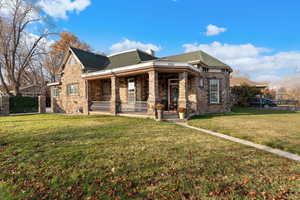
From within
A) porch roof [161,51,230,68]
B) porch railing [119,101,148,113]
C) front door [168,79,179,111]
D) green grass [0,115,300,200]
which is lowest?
green grass [0,115,300,200]

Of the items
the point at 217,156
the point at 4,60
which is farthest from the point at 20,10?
the point at 217,156

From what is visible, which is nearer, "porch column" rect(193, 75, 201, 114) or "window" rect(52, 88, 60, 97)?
"porch column" rect(193, 75, 201, 114)

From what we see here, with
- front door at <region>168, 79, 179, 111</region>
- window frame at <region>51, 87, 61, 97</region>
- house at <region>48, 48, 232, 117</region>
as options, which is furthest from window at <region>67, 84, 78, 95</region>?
front door at <region>168, 79, 179, 111</region>

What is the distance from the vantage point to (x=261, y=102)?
62.5 feet

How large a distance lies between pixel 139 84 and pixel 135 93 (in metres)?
0.88

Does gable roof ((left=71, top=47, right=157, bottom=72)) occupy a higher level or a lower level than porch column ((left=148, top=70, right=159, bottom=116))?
higher

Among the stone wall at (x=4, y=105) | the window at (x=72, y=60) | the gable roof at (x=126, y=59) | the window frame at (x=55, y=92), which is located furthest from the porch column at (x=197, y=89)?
the stone wall at (x=4, y=105)

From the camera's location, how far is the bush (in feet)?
54.6

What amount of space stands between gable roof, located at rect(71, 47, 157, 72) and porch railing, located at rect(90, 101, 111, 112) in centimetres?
336

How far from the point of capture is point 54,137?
557cm

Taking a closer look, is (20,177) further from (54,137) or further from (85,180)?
(54,137)

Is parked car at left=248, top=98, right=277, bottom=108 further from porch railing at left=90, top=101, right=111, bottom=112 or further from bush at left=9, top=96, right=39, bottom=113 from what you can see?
bush at left=9, top=96, right=39, bottom=113

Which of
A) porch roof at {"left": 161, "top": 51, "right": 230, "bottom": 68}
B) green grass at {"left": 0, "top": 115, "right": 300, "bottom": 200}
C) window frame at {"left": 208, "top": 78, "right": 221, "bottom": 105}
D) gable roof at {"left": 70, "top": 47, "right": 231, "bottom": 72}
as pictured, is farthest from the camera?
gable roof at {"left": 70, "top": 47, "right": 231, "bottom": 72}

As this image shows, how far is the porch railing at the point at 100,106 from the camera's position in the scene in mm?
12903
